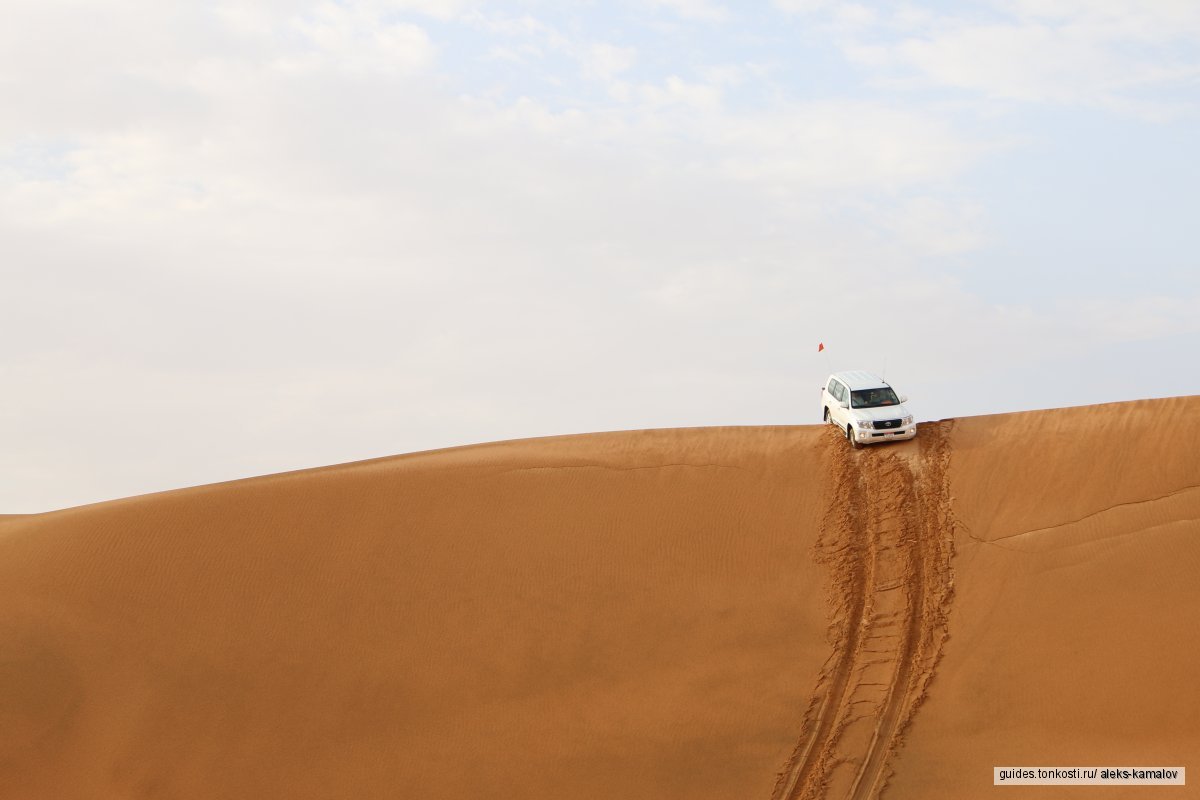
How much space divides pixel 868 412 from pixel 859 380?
127 cm

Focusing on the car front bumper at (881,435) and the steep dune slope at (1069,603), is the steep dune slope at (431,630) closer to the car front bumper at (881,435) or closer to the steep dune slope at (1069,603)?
the car front bumper at (881,435)

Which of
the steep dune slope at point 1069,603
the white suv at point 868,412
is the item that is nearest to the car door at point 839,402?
the white suv at point 868,412

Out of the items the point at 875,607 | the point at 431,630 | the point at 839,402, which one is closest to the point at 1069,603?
the point at 875,607

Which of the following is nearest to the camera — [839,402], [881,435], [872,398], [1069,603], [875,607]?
[1069,603]

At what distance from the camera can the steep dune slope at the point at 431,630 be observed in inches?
682

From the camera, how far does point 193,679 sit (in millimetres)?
18719

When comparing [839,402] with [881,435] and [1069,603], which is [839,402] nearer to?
[881,435]

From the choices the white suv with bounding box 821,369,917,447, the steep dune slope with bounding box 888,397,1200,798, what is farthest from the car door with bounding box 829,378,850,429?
the steep dune slope with bounding box 888,397,1200,798

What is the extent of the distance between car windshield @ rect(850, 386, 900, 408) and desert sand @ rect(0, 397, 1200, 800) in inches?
37.1

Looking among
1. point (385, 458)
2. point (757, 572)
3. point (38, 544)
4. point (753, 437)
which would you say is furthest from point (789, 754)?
point (38, 544)

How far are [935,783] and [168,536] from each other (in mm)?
15275

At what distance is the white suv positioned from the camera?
22.2 m

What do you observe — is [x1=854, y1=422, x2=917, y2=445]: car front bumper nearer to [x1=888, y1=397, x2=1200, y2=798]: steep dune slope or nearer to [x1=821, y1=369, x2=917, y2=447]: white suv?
[x1=821, y1=369, x2=917, y2=447]: white suv

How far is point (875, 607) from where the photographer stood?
18938mm
